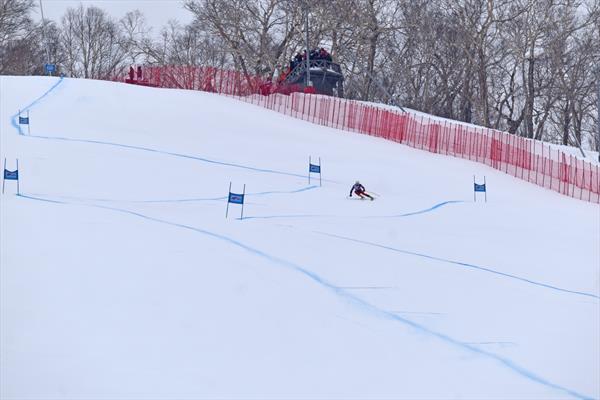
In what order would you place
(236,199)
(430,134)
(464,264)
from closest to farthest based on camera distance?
(464,264)
(236,199)
(430,134)

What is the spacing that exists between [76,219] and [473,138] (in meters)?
20.2

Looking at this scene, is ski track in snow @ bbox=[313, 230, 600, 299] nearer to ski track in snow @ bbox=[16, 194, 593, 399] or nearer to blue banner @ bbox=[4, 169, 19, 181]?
→ ski track in snow @ bbox=[16, 194, 593, 399]

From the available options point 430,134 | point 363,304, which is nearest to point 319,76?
point 430,134

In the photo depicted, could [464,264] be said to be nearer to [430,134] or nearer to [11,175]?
[11,175]

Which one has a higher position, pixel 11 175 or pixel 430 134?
pixel 430 134

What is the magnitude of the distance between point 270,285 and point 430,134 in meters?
21.6

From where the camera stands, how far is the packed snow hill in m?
7.65

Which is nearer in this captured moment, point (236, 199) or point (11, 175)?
point (236, 199)

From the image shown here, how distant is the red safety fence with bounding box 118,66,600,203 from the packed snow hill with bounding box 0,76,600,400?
6.23 m

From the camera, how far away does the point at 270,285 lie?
34.0ft

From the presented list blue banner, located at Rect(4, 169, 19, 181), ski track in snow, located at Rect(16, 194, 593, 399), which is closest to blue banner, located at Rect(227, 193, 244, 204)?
ski track in snow, located at Rect(16, 194, 593, 399)

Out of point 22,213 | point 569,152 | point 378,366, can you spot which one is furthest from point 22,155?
point 569,152

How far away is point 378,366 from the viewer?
818cm

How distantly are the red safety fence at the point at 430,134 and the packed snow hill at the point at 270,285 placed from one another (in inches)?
245
